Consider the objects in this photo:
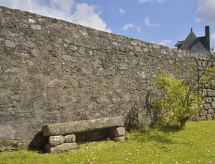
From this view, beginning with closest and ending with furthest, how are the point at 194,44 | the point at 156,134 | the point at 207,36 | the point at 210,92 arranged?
1. the point at 156,134
2. the point at 210,92
3. the point at 194,44
4. the point at 207,36

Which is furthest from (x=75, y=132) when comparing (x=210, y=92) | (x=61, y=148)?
(x=210, y=92)

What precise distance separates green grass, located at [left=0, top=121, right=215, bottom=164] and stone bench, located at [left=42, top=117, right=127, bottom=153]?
20cm

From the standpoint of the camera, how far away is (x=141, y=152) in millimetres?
3945

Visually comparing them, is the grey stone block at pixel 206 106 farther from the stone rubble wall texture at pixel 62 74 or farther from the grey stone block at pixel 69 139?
the grey stone block at pixel 69 139

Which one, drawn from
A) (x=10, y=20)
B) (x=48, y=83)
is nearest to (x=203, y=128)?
(x=48, y=83)

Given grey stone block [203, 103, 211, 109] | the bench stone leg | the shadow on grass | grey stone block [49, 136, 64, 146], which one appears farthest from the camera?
grey stone block [203, 103, 211, 109]

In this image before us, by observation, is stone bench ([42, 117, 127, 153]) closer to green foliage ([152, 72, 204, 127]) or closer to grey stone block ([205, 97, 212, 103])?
green foliage ([152, 72, 204, 127])

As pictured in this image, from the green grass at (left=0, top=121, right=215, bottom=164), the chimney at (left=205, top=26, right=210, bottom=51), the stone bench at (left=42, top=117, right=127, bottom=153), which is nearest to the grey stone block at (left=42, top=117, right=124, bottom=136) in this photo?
the stone bench at (left=42, top=117, right=127, bottom=153)

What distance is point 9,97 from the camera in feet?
12.8

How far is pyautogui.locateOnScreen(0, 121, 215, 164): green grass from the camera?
3.44 metres

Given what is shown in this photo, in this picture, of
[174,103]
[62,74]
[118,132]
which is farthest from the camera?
[174,103]

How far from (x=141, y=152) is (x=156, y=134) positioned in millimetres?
1539

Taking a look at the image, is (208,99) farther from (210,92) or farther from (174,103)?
(174,103)

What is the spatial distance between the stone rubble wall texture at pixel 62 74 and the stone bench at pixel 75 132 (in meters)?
0.40
